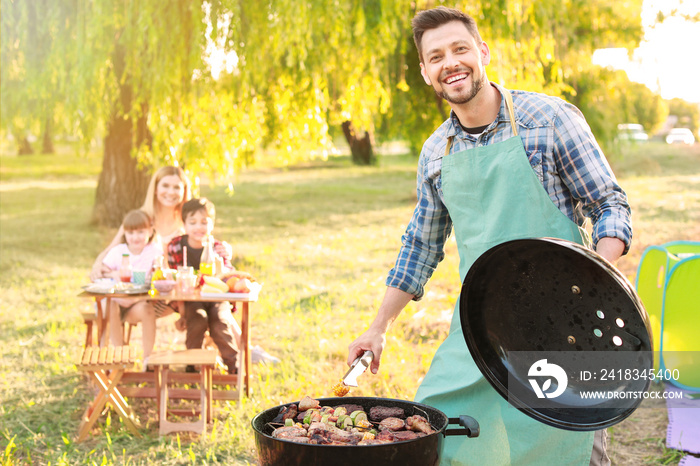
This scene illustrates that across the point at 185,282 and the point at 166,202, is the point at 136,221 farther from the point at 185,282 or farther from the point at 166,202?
the point at 185,282

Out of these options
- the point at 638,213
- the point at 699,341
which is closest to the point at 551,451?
the point at 699,341

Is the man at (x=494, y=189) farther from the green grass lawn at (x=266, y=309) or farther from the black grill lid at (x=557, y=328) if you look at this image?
the green grass lawn at (x=266, y=309)

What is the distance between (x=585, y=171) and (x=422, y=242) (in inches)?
28.1

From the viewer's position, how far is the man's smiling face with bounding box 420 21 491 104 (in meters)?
2.58

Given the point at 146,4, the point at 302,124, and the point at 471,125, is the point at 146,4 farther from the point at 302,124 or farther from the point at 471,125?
the point at 471,125

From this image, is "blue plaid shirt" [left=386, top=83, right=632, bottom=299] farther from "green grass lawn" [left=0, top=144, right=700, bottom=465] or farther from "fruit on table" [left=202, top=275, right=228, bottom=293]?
"fruit on table" [left=202, top=275, right=228, bottom=293]

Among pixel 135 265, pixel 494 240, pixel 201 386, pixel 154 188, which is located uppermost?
pixel 494 240

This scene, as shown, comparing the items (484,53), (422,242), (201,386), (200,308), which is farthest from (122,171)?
(484,53)

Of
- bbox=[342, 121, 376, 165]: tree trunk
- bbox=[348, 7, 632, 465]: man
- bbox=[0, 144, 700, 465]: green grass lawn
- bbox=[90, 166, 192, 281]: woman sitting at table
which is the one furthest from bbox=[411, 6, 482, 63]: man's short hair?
bbox=[342, 121, 376, 165]: tree trunk

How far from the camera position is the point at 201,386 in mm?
4879

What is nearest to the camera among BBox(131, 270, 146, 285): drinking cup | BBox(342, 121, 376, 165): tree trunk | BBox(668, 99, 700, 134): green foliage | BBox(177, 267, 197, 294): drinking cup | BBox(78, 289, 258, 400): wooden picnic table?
BBox(78, 289, 258, 400): wooden picnic table

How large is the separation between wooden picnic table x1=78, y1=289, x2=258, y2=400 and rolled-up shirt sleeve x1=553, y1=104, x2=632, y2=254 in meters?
3.04

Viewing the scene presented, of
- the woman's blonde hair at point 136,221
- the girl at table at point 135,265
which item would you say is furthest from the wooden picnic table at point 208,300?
the woman's blonde hair at point 136,221

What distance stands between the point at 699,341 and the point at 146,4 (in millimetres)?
6733
